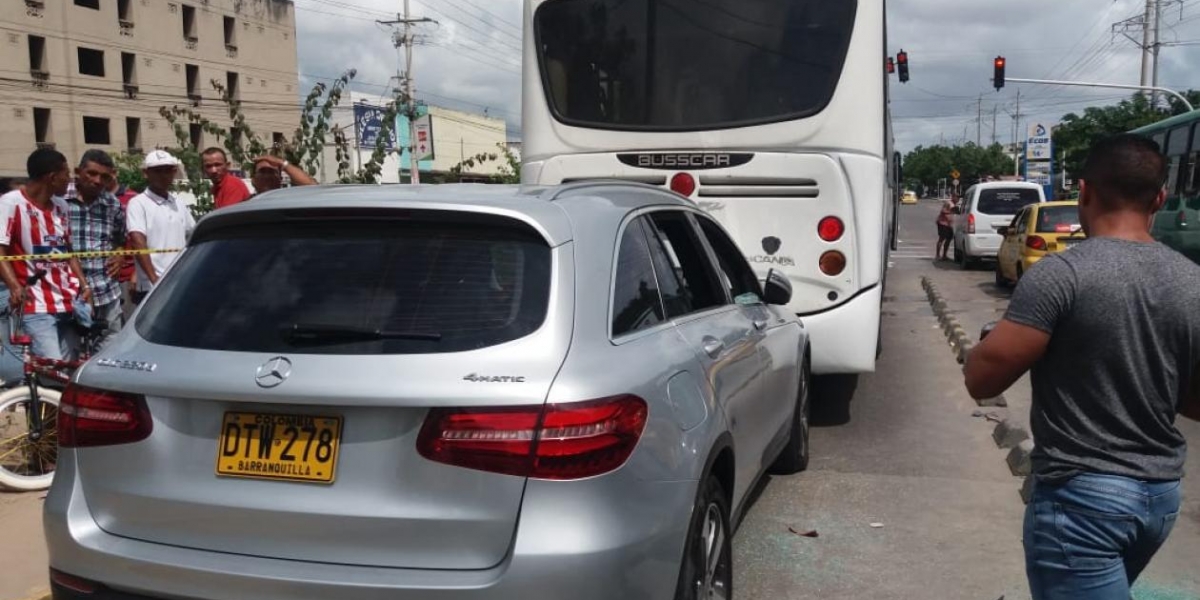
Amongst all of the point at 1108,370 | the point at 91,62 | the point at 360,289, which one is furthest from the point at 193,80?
the point at 1108,370

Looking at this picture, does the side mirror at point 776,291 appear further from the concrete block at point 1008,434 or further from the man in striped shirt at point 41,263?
the man in striped shirt at point 41,263

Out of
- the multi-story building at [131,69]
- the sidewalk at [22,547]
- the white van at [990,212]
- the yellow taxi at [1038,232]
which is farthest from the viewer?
the multi-story building at [131,69]

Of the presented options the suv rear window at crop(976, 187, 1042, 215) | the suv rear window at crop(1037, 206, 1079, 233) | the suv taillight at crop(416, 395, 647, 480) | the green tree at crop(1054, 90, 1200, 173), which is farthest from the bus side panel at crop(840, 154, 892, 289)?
the green tree at crop(1054, 90, 1200, 173)

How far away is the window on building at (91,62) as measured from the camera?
50750 millimetres

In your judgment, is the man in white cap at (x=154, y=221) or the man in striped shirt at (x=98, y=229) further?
the man in white cap at (x=154, y=221)

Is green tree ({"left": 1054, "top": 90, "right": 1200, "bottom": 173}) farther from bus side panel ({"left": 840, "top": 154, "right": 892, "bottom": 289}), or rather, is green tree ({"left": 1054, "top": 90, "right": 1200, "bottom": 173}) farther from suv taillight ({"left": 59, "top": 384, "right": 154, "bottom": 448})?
suv taillight ({"left": 59, "top": 384, "right": 154, "bottom": 448})

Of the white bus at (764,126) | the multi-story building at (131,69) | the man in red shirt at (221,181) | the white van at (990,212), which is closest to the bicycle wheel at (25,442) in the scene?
the man in red shirt at (221,181)

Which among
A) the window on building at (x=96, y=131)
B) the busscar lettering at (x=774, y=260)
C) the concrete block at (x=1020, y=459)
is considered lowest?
the concrete block at (x=1020, y=459)

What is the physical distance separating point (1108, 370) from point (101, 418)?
274 cm

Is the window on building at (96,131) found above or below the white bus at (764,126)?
above

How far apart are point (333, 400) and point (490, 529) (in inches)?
21.0

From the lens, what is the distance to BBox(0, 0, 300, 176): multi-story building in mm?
46094

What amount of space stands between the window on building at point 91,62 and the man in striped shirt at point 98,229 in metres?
50.3

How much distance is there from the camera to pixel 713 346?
378cm
